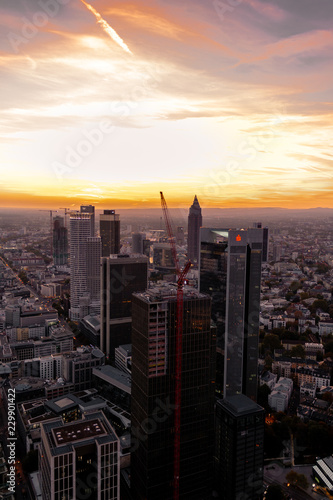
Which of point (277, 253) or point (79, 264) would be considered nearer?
point (79, 264)

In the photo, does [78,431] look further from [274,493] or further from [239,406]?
[274,493]

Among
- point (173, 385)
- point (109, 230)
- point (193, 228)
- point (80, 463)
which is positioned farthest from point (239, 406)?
point (109, 230)

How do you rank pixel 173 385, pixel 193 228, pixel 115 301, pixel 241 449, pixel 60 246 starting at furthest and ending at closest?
pixel 60 246 < pixel 193 228 < pixel 115 301 < pixel 241 449 < pixel 173 385

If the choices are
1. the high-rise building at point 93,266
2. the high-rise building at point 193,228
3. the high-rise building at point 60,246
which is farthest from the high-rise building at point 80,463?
the high-rise building at point 60,246

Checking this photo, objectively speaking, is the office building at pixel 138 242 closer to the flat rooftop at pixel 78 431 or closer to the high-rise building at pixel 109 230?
the high-rise building at pixel 109 230

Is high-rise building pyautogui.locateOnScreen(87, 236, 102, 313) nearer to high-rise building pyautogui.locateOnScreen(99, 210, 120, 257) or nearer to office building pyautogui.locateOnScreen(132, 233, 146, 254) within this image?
high-rise building pyautogui.locateOnScreen(99, 210, 120, 257)
